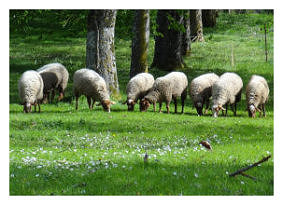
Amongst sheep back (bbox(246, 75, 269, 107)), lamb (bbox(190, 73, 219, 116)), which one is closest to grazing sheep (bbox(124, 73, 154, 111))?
lamb (bbox(190, 73, 219, 116))

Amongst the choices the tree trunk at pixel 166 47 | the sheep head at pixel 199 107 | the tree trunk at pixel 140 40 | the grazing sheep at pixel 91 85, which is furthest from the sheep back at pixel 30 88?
the tree trunk at pixel 166 47

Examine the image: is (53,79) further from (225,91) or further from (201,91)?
(225,91)

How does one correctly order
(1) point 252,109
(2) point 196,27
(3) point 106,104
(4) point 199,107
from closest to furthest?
(1) point 252,109 < (3) point 106,104 < (4) point 199,107 < (2) point 196,27

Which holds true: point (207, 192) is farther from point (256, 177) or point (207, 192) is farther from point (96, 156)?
point (96, 156)

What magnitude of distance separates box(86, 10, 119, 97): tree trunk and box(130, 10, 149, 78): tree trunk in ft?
7.10

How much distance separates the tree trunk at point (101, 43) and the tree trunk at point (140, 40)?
2163 millimetres

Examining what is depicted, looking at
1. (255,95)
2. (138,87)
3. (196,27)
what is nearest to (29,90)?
(138,87)

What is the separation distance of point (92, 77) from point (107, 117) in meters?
3.45

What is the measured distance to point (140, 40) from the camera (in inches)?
740

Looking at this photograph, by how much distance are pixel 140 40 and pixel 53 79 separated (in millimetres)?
3998

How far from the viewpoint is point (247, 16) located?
38625 mm

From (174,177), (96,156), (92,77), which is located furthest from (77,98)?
(174,177)

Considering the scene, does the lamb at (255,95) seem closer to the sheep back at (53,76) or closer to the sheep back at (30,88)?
the sheep back at (30,88)

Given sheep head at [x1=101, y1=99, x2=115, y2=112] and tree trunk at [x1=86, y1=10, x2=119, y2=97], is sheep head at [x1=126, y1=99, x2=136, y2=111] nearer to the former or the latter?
sheep head at [x1=101, y1=99, x2=115, y2=112]
